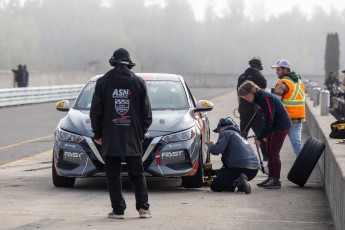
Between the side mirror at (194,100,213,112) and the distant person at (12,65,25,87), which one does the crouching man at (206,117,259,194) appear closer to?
the side mirror at (194,100,213,112)

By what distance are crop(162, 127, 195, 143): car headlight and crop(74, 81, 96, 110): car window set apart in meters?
1.50

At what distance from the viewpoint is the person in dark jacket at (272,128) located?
42.3 feet

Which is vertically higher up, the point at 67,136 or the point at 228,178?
the point at 67,136

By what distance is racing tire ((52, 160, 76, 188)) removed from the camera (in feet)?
42.8

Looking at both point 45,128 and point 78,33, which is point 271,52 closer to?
point 78,33

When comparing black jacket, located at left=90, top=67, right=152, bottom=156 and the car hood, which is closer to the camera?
black jacket, located at left=90, top=67, right=152, bottom=156

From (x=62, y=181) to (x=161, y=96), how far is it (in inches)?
76.6

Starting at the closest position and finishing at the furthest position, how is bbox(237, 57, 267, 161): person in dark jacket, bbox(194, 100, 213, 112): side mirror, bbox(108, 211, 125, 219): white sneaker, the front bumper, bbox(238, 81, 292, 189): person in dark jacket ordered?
bbox(108, 211, 125, 219): white sneaker, the front bumper, bbox(238, 81, 292, 189): person in dark jacket, bbox(194, 100, 213, 112): side mirror, bbox(237, 57, 267, 161): person in dark jacket

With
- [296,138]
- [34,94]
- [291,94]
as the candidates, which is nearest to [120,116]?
[296,138]

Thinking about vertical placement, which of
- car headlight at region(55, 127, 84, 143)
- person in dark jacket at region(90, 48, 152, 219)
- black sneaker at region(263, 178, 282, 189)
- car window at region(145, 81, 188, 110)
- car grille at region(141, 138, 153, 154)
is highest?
person in dark jacket at region(90, 48, 152, 219)

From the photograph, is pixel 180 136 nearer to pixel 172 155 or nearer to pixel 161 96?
pixel 172 155

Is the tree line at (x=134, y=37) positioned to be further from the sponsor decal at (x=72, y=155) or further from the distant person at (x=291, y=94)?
the sponsor decal at (x=72, y=155)

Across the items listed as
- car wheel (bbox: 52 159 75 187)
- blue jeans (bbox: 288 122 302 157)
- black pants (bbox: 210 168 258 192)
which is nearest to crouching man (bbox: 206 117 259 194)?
black pants (bbox: 210 168 258 192)

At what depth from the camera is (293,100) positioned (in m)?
15.2
